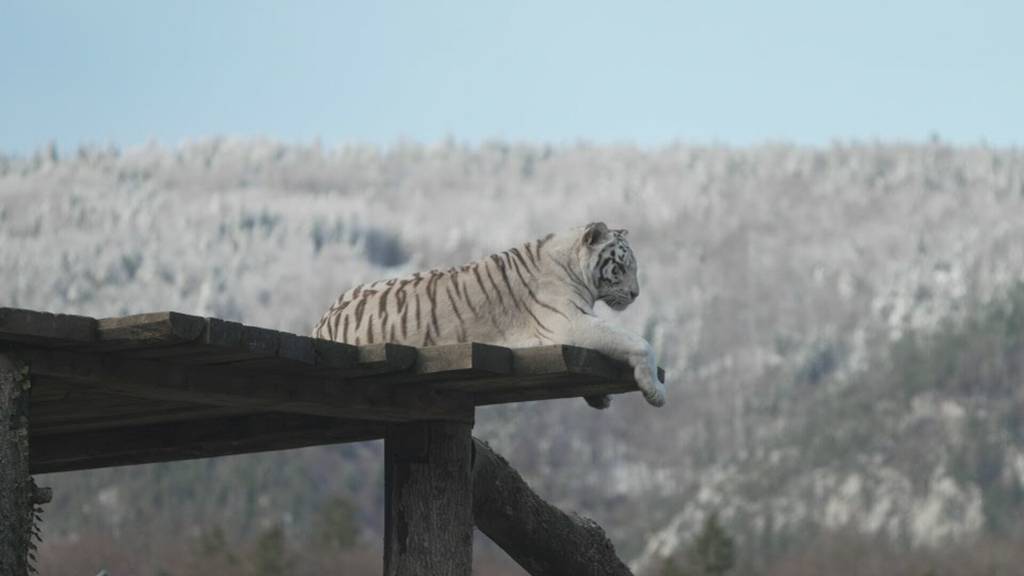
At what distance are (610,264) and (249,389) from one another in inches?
62.9

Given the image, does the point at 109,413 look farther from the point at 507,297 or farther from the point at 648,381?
the point at 648,381

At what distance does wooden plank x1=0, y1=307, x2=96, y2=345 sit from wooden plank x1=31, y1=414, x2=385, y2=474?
2136mm

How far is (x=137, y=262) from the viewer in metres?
111

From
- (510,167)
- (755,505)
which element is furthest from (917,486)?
(510,167)

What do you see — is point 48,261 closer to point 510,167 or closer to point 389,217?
point 389,217

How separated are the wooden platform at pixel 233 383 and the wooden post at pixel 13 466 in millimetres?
77

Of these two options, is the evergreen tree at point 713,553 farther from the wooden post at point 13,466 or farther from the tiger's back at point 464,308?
the wooden post at point 13,466

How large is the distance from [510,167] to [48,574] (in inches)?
4406

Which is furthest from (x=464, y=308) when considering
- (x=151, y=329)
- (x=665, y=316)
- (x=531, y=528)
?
(x=665, y=316)

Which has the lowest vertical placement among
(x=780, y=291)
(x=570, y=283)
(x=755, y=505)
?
(x=570, y=283)

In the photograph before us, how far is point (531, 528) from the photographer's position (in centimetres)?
851

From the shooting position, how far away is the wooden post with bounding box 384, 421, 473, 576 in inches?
298

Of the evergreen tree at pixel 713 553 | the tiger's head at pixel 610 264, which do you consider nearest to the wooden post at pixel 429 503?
the tiger's head at pixel 610 264

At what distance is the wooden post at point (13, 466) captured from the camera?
Result: 19.3 ft
